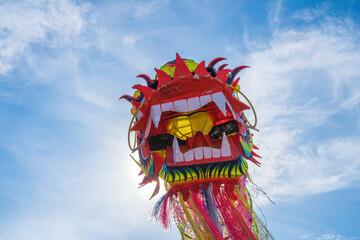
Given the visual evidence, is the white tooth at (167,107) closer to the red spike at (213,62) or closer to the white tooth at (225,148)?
the white tooth at (225,148)

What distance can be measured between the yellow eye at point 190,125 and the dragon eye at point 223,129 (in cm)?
11

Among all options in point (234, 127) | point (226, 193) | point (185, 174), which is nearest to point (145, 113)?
point (185, 174)

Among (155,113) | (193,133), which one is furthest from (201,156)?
(155,113)

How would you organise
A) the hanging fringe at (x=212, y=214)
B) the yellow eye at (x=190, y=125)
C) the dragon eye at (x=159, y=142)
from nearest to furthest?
the hanging fringe at (x=212, y=214), the dragon eye at (x=159, y=142), the yellow eye at (x=190, y=125)

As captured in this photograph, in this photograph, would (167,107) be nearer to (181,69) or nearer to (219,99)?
(181,69)

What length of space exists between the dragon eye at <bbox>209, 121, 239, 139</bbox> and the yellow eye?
0.37ft

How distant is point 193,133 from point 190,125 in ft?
0.59

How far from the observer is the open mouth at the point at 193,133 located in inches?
229

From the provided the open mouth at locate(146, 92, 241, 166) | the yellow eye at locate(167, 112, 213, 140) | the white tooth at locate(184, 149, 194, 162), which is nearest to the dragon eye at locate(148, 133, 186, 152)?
the open mouth at locate(146, 92, 241, 166)

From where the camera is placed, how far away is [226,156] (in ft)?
18.9

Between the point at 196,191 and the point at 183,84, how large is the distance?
6.66ft

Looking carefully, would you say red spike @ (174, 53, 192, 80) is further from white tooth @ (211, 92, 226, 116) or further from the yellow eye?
the yellow eye

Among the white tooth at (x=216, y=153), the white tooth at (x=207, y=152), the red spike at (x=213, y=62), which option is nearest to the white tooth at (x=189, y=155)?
the white tooth at (x=207, y=152)

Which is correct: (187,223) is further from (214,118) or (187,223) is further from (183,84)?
(183,84)
